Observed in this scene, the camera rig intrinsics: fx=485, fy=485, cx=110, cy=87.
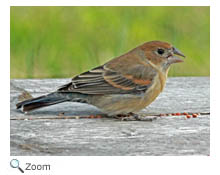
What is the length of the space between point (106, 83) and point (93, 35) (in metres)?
2.97

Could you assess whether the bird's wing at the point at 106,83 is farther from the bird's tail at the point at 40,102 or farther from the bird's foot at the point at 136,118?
the bird's foot at the point at 136,118

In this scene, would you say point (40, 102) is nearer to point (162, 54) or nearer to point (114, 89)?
point (114, 89)

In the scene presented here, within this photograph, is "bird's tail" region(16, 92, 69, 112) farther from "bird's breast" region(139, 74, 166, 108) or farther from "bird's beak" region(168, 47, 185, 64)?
"bird's beak" region(168, 47, 185, 64)

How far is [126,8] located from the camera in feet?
26.5

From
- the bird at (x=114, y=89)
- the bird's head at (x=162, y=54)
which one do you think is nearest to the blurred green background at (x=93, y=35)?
the bird's head at (x=162, y=54)

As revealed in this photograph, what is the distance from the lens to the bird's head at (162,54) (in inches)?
218

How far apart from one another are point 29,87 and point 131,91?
4.54 feet

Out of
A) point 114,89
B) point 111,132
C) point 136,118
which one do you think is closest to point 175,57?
point 114,89

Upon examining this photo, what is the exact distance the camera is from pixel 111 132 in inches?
170

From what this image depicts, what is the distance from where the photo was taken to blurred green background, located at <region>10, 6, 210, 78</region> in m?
7.42

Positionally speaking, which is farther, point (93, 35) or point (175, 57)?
point (93, 35)

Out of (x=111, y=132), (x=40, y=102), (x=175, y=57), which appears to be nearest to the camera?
(x=111, y=132)

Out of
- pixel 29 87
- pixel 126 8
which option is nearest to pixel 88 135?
pixel 29 87
